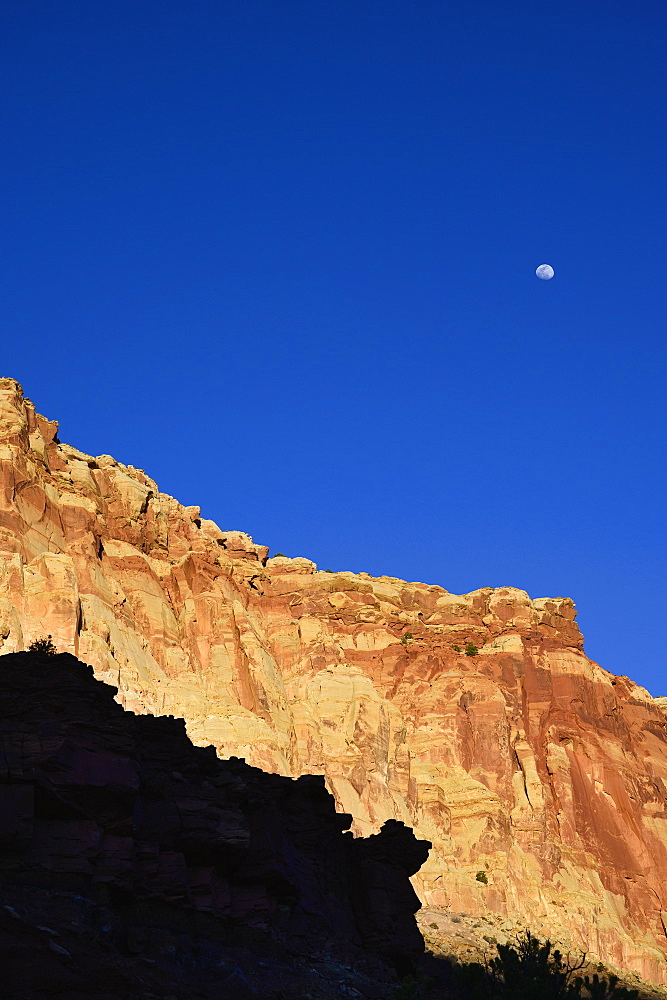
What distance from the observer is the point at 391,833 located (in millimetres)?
51281

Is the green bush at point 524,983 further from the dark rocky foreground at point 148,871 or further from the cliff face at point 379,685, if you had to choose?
the cliff face at point 379,685

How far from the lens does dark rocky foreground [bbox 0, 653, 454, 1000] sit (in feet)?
92.8

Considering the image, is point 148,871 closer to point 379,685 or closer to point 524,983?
point 524,983

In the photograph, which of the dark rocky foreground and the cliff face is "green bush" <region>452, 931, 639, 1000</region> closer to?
the dark rocky foreground

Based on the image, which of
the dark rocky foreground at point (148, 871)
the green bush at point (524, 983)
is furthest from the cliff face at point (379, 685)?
the green bush at point (524, 983)

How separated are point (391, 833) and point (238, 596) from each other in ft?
179

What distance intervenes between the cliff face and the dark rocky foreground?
32297 millimetres

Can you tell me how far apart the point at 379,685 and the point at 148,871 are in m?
69.6

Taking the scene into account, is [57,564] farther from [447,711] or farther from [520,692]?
[520,692]

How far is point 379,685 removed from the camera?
104 meters

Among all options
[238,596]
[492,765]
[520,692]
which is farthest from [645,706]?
[238,596]

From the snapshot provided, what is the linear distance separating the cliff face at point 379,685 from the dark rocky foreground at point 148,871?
106ft

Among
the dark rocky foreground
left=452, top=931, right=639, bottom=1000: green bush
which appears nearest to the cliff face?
Answer: the dark rocky foreground

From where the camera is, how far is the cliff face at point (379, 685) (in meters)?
80.9
